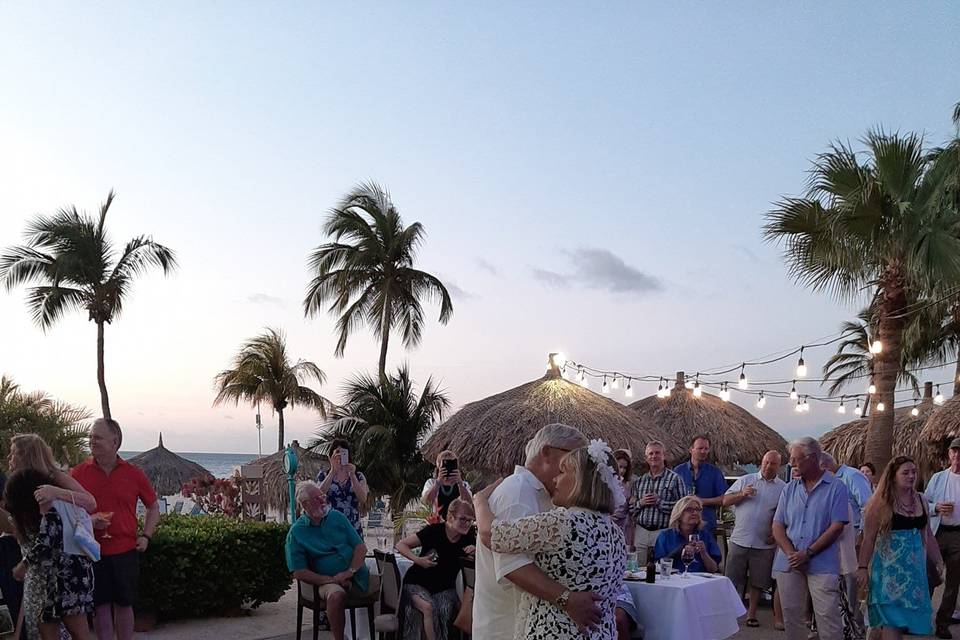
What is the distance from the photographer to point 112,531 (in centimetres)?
580

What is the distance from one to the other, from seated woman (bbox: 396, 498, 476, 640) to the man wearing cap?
4322 mm

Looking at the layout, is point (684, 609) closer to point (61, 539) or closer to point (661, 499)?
point (661, 499)

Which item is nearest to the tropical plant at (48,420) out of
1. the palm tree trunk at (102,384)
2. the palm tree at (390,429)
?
the palm tree at (390,429)

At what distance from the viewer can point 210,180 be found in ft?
49.4

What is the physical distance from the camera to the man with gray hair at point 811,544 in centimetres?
596

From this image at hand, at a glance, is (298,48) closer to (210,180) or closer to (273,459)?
(210,180)

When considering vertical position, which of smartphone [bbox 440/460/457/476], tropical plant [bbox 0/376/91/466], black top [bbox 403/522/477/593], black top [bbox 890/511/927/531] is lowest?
black top [bbox 403/522/477/593]

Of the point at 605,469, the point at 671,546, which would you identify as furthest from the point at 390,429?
the point at 605,469

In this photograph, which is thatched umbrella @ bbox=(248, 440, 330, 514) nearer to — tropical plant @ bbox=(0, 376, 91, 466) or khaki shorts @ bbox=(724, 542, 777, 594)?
tropical plant @ bbox=(0, 376, 91, 466)

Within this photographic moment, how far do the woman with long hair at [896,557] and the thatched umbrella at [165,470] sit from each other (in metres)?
20.3

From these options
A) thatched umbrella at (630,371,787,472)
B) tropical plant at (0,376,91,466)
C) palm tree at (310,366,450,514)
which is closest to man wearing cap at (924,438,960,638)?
thatched umbrella at (630,371,787,472)

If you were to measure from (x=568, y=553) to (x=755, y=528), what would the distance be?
235 inches

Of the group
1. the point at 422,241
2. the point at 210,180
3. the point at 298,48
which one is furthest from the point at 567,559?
the point at 422,241

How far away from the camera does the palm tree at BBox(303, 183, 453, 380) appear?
934 inches
